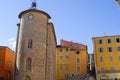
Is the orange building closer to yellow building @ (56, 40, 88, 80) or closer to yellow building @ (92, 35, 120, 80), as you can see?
yellow building @ (56, 40, 88, 80)

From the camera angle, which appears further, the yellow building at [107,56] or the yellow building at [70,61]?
the yellow building at [70,61]

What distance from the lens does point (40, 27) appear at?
42375 mm

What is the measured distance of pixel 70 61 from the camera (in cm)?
7219

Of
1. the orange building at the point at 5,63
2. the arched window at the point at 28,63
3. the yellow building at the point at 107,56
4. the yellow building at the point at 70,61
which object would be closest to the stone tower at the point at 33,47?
the arched window at the point at 28,63

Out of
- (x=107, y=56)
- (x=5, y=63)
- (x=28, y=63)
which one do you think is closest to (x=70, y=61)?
(x=107, y=56)

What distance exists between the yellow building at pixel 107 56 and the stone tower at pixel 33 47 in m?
22.5

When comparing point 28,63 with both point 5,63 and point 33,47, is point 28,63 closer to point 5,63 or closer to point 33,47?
point 33,47

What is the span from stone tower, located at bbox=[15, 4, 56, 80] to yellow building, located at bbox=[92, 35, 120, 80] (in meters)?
22.5

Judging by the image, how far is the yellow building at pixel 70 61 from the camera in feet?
233

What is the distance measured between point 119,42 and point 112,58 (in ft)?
16.2

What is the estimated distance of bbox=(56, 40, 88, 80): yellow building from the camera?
233ft

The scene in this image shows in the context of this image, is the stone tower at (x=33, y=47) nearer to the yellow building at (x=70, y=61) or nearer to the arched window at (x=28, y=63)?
the arched window at (x=28, y=63)

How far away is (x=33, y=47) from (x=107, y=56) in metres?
27.1

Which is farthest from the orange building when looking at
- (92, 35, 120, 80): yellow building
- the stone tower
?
(92, 35, 120, 80): yellow building
